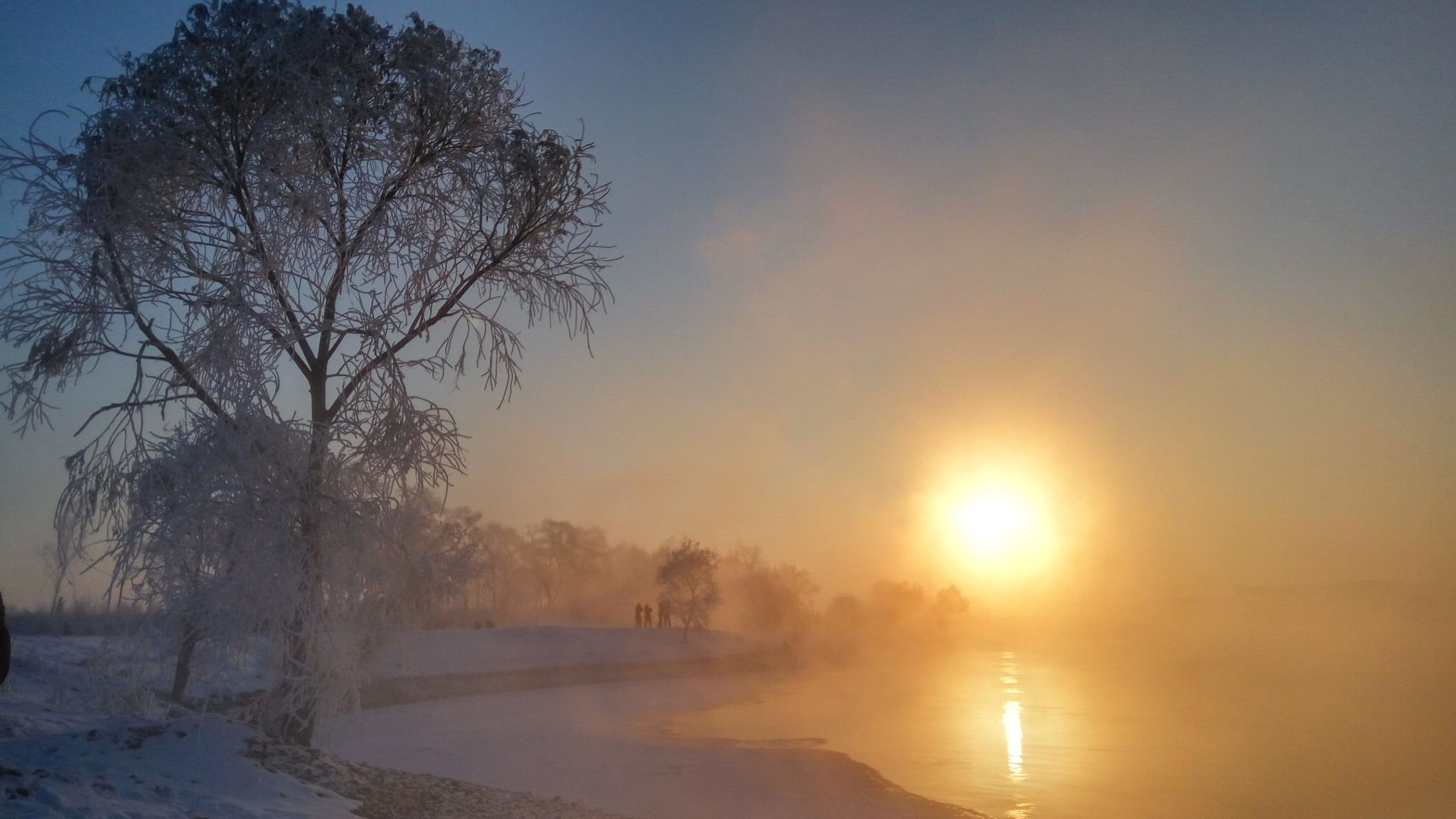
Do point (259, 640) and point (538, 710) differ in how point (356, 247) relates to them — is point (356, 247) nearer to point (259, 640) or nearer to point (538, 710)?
point (259, 640)

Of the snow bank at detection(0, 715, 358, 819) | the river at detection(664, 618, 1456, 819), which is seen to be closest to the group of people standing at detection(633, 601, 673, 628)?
the river at detection(664, 618, 1456, 819)

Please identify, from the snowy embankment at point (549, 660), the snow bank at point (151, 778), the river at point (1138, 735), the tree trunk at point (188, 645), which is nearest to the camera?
the snow bank at point (151, 778)

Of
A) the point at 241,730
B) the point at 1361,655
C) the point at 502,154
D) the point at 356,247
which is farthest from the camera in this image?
the point at 1361,655

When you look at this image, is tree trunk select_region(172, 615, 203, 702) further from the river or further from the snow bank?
the river

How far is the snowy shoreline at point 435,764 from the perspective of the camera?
23.2ft

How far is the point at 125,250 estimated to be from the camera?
9039 mm

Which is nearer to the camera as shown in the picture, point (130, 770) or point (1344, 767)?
point (130, 770)

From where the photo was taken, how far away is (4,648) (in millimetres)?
7340

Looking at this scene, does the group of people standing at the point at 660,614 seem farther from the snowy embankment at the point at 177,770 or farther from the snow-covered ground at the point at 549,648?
the snowy embankment at the point at 177,770

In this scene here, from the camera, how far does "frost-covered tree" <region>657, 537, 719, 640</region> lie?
64.4 meters

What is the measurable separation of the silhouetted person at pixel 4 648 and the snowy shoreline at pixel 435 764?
0.65 metres

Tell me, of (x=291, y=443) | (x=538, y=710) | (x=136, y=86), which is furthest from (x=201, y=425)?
(x=538, y=710)

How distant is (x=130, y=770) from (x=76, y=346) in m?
4.58

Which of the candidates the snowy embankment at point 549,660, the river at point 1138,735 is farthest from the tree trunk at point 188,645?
the snowy embankment at point 549,660
